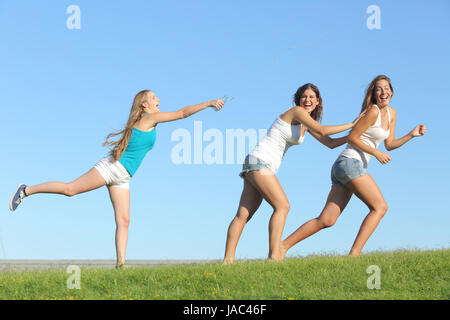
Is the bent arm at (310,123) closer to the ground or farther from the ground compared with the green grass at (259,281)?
farther from the ground

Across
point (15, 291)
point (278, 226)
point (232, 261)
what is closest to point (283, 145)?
point (278, 226)

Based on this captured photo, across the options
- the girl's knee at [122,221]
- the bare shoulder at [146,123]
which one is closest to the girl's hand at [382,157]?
the bare shoulder at [146,123]

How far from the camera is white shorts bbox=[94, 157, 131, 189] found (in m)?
8.18

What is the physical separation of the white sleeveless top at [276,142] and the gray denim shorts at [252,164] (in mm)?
46

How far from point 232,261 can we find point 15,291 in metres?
3.01

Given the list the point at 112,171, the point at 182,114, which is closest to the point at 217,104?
the point at 182,114

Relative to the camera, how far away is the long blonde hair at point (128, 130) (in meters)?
8.21

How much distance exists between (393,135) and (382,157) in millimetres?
941

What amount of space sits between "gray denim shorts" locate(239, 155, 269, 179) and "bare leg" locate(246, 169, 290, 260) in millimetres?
52

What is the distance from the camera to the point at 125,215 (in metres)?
8.38

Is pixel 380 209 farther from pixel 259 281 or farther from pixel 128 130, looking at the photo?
pixel 128 130

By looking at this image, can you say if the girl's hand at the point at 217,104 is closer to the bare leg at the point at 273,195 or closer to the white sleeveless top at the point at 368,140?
the bare leg at the point at 273,195

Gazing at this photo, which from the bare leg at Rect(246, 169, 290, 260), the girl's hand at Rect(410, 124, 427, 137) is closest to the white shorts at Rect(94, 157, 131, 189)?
the bare leg at Rect(246, 169, 290, 260)
